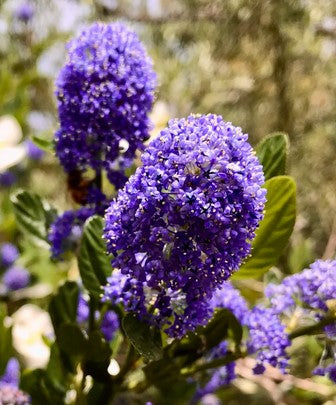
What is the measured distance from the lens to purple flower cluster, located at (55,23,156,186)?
1.90 ft

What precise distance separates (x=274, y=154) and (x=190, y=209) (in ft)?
0.60

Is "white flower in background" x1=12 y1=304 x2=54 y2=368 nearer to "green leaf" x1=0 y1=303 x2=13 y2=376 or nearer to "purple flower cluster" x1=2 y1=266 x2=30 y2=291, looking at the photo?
"purple flower cluster" x1=2 y1=266 x2=30 y2=291

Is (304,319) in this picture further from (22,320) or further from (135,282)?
(22,320)

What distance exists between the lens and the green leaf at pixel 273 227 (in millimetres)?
534

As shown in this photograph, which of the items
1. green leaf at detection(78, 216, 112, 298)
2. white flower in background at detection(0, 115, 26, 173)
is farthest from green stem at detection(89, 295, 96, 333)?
white flower in background at detection(0, 115, 26, 173)

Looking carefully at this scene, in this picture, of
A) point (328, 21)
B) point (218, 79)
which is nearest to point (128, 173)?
point (328, 21)

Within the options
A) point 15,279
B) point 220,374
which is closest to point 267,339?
point 220,374

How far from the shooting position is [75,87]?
1.94 feet

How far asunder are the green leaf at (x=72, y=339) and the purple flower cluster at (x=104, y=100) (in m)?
0.15

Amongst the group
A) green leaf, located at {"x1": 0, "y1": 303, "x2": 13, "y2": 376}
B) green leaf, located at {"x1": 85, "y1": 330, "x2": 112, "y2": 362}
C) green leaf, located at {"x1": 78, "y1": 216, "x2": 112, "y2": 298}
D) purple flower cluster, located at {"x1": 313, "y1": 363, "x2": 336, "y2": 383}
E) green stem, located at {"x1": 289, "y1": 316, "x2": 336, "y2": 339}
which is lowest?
purple flower cluster, located at {"x1": 313, "y1": 363, "x2": 336, "y2": 383}

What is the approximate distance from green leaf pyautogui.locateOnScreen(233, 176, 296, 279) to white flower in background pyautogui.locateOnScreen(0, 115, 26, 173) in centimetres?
74

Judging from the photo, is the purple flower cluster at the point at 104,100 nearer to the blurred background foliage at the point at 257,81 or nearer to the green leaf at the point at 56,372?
the green leaf at the point at 56,372

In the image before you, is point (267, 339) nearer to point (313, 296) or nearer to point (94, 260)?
point (313, 296)

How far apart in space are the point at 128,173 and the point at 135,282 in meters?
0.16
